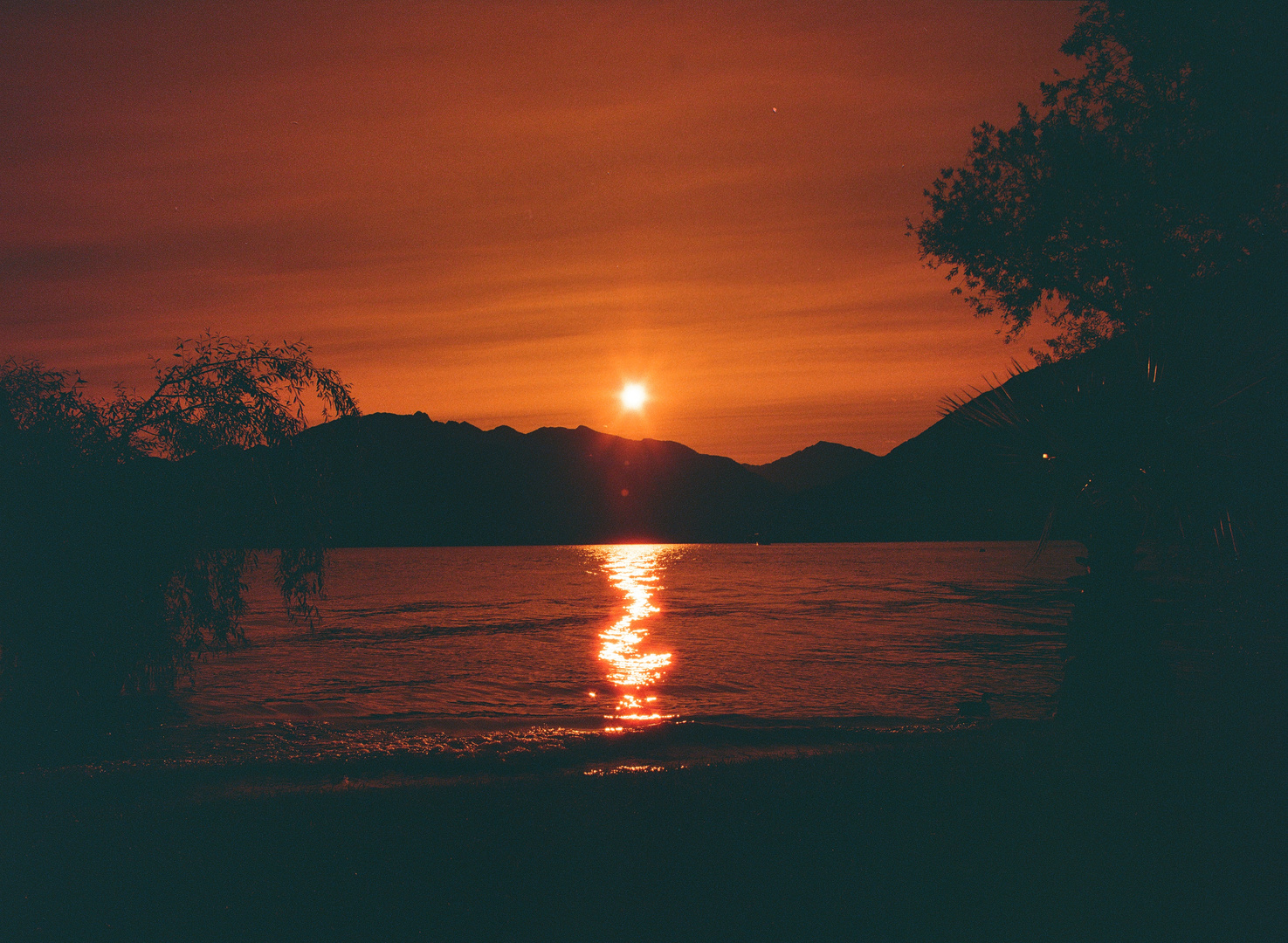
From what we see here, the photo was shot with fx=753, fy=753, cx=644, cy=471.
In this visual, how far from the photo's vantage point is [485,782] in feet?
29.7

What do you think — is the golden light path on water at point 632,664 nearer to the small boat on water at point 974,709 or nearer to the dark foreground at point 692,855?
the small boat on water at point 974,709

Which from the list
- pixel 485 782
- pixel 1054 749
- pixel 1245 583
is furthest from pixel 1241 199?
pixel 485 782

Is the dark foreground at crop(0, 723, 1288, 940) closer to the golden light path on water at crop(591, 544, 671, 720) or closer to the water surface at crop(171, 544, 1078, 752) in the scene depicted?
the water surface at crop(171, 544, 1078, 752)

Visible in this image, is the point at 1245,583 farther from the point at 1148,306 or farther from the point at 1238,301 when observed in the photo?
the point at 1148,306

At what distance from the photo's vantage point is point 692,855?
261 inches

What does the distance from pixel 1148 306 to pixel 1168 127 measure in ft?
10.3

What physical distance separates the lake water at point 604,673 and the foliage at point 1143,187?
660 centimetres

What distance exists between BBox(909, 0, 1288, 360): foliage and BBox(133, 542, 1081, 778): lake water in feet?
21.6

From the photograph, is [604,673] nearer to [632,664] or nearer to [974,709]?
[632,664]

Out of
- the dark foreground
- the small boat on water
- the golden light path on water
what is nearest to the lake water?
the golden light path on water

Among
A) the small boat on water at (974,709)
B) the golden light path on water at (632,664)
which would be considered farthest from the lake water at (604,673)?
the small boat on water at (974,709)

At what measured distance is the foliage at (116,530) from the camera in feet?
40.7

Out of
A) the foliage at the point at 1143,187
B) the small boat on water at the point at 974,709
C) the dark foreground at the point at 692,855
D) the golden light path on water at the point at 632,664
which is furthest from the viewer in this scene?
the golden light path on water at the point at 632,664

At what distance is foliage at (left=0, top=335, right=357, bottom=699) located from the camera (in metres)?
12.4
